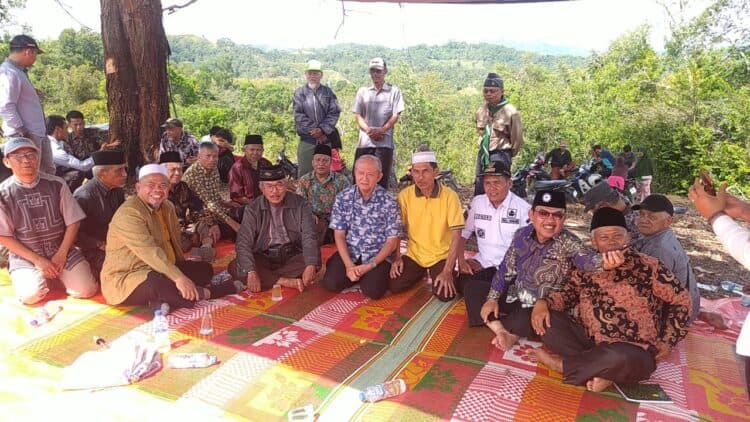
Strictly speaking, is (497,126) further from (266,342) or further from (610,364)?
(266,342)

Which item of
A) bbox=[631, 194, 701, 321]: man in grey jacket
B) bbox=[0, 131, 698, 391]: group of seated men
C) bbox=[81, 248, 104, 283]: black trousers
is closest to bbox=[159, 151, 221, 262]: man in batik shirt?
bbox=[0, 131, 698, 391]: group of seated men

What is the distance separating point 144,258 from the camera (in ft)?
11.2

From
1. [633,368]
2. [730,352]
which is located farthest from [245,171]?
[730,352]

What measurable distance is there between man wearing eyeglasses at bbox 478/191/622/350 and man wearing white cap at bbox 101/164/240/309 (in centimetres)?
220

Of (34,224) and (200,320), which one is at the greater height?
(34,224)

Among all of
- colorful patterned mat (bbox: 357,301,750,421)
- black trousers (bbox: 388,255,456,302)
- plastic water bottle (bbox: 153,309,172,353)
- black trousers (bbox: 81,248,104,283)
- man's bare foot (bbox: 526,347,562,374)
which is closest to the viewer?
colorful patterned mat (bbox: 357,301,750,421)

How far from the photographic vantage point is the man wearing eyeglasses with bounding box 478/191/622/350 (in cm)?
291

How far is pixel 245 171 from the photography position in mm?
5570

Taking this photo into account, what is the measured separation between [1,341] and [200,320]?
1.22 m

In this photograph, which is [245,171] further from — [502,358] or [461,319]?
[502,358]

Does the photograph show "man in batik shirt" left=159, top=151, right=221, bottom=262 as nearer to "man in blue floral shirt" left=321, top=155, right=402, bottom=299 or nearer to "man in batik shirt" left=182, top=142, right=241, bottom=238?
"man in batik shirt" left=182, top=142, right=241, bottom=238

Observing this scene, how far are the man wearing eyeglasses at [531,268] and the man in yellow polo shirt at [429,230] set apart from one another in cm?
54

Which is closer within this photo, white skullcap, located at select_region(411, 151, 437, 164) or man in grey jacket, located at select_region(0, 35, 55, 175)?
white skullcap, located at select_region(411, 151, 437, 164)

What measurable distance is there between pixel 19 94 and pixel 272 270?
11.1ft
